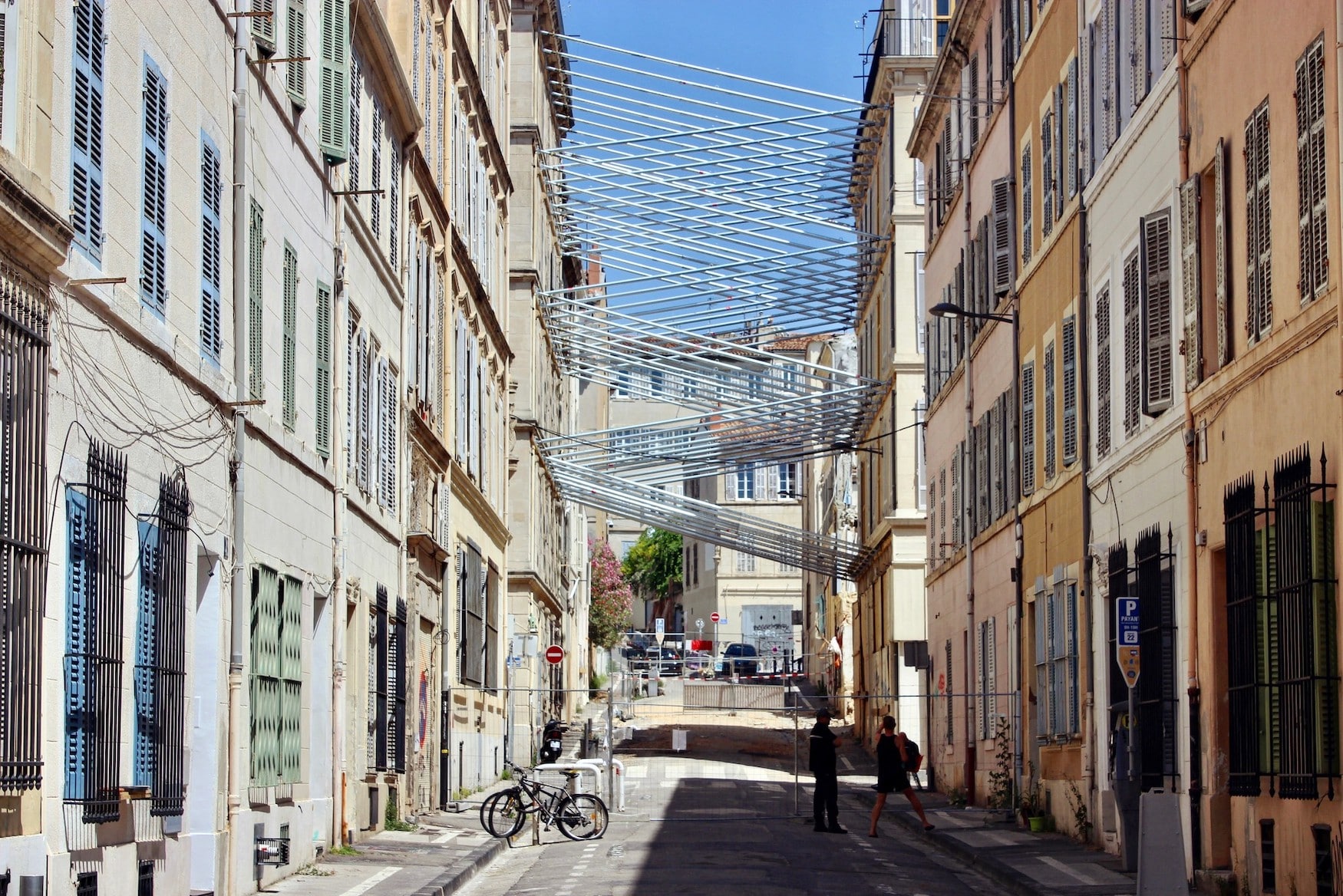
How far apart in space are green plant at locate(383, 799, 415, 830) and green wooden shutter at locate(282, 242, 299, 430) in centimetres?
744

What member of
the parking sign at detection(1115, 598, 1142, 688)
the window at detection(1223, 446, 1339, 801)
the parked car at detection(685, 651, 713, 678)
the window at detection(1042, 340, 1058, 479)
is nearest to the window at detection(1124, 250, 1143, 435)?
the window at detection(1223, 446, 1339, 801)

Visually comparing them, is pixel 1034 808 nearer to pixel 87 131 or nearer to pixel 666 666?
pixel 87 131

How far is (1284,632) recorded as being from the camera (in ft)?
47.5

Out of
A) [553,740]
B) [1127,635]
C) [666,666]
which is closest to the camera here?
[1127,635]

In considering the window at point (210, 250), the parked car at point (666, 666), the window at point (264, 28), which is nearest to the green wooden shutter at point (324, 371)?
the window at point (264, 28)

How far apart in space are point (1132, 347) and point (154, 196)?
399 inches

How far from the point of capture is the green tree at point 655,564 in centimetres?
12081

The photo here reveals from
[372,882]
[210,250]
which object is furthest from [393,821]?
[210,250]

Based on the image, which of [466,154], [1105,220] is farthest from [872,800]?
[1105,220]

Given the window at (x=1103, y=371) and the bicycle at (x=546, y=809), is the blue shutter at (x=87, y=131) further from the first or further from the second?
the bicycle at (x=546, y=809)

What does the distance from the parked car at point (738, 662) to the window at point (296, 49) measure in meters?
57.3

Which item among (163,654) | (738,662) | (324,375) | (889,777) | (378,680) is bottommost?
(889,777)

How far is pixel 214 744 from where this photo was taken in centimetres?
1567

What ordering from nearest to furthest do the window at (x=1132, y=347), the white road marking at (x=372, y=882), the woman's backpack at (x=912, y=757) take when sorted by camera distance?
the white road marking at (x=372, y=882), the window at (x=1132, y=347), the woman's backpack at (x=912, y=757)
